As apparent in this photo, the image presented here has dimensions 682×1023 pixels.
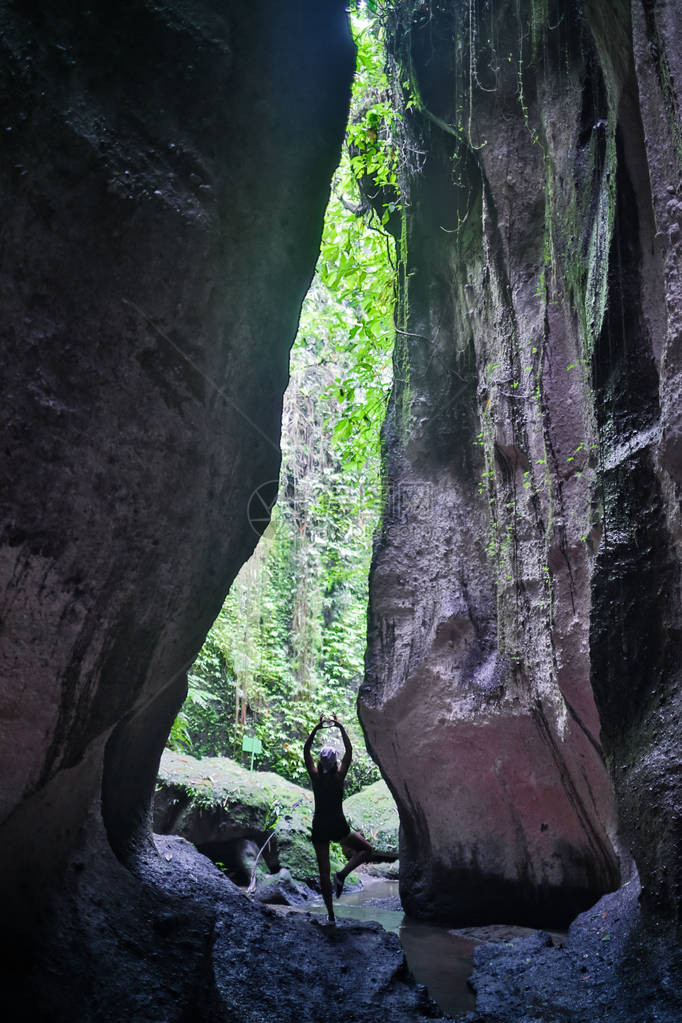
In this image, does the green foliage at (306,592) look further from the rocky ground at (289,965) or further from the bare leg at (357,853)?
the rocky ground at (289,965)

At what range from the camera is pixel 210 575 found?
5.90 meters

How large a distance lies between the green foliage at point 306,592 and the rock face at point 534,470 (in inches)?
112

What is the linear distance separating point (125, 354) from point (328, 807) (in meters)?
4.32

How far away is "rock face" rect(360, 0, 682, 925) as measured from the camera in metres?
5.04

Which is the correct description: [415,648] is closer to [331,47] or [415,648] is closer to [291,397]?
[331,47]

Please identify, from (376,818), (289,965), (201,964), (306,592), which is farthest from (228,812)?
(306,592)

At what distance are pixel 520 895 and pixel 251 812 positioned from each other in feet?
14.2

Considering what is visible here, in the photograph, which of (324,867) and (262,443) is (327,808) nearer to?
(324,867)

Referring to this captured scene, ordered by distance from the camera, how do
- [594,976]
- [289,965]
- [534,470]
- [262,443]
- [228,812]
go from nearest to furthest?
[594,976] < [289,965] < [262,443] < [534,470] < [228,812]

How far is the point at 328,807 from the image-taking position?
7.03 m

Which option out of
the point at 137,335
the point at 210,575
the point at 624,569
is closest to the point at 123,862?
the point at 210,575

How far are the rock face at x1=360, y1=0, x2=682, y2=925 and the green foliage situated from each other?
9.31 feet

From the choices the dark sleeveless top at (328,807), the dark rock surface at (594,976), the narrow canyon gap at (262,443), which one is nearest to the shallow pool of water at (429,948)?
the dark rock surface at (594,976)

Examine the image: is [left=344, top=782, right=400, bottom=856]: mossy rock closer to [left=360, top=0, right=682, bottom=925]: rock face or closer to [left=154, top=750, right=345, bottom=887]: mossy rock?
[left=154, top=750, right=345, bottom=887]: mossy rock
